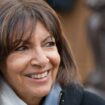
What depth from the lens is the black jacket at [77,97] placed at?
5.31 metres

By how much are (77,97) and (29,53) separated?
2.04 feet

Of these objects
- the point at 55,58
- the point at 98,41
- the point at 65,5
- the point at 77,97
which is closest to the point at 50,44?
the point at 55,58

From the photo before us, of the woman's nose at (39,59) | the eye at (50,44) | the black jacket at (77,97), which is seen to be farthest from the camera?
the black jacket at (77,97)

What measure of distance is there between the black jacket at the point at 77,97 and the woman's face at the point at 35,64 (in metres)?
0.27

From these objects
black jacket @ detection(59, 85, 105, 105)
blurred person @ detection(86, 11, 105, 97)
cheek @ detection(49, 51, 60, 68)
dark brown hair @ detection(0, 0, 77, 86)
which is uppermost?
dark brown hair @ detection(0, 0, 77, 86)

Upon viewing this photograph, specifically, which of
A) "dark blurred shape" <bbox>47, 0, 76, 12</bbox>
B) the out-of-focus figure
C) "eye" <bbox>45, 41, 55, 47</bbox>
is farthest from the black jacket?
"dark blurred shape" <bbox>47, 0, 76, 12</bbox>

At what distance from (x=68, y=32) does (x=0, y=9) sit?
7118 millimetres

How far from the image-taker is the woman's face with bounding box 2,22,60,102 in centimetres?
495

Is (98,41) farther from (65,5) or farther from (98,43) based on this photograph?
(65,5)

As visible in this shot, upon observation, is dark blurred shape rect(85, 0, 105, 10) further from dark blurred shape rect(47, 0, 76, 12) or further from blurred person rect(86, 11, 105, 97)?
dark blurred shape rect(47, 0, 76, 12)

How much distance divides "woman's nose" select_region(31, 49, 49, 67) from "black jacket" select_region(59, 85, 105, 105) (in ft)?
1.50

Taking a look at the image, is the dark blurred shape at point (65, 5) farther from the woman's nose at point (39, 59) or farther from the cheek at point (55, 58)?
the woman's nose at point (39, 59)

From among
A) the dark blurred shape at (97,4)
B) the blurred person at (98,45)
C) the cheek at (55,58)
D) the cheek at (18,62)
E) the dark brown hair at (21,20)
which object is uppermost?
the dark brown hair at (21,20)

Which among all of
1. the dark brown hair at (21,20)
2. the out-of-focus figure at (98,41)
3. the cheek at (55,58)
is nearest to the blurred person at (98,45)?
the out-of-focus figure at (98,41)
